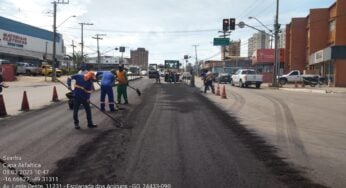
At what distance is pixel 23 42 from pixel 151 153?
79975 mm

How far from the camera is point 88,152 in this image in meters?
9.51

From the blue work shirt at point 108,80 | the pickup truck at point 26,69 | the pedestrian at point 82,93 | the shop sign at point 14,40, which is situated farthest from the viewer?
the shop sign at point 14,40

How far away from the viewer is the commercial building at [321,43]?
1976 inches

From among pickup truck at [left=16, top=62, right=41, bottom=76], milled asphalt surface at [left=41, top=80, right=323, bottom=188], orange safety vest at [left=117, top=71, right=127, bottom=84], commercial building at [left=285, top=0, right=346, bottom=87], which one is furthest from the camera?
pickup truck at [left=16, top=62, right=41, bottom=76]

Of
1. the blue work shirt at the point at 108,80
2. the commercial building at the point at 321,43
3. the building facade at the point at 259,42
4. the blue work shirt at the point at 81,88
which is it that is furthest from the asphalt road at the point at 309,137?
the building facade at the point at 259,42

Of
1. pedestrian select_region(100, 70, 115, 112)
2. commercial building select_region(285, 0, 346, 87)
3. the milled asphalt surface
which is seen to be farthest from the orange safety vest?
commercial building select_region(285, 0, 346, 87)

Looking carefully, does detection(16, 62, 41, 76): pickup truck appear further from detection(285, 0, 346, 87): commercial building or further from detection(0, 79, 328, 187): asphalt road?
detection(0, 79, 328, 187): asphalt road

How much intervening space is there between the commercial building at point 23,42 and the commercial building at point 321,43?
41.1 m

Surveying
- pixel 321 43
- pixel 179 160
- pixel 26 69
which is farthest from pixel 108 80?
pixel 26 69

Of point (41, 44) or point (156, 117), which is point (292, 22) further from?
point (156, 117)

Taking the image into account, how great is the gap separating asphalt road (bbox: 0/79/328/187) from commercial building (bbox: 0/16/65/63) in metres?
65.9

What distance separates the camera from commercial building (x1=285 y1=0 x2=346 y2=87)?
50188 millimetres

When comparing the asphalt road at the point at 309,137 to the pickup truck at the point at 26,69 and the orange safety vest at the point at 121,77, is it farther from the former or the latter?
the pickup truck at the point at 26,69

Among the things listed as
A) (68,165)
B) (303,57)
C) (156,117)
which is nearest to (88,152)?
(68,165)
